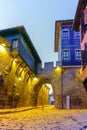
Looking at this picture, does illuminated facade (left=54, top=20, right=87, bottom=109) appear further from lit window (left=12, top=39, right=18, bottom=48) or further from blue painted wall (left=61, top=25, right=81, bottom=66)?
lit window (left=12, top=39, right=18, bottom=48)

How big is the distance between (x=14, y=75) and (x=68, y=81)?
7079 millimetres

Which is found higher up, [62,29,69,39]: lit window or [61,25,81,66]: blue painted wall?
[62,29,69,39]: lit window

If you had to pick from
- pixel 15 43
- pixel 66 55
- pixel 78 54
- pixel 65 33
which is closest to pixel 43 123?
pixel 15 43

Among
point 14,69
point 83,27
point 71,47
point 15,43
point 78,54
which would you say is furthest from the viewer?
point 71,47

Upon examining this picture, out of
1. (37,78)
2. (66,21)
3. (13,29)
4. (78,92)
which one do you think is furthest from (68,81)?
(13,29)

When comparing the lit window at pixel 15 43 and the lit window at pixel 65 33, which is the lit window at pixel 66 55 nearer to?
the lit window at pixel 65 33

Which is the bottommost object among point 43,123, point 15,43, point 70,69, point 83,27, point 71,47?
point 43,123

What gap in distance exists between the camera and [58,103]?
22.5m

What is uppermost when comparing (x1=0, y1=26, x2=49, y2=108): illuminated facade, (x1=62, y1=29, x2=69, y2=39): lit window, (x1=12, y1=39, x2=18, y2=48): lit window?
(x1=62, y1=29, x2=69, y2=39): lit window

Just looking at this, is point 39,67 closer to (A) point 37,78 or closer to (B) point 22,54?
(A) point 37,78

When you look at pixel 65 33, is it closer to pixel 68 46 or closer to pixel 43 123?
pixel 68 46

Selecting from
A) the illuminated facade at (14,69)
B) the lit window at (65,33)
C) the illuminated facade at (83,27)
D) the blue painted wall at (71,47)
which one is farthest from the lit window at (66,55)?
the illuminated facade at (83,27)

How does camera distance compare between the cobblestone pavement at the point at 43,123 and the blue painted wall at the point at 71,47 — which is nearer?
the cobblestone pavement at the point at 43,123

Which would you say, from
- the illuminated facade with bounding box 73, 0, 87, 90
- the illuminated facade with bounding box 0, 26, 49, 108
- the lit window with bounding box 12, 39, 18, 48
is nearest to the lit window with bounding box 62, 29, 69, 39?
the illuminated facade with bounding box 0, 26, 49, 108
